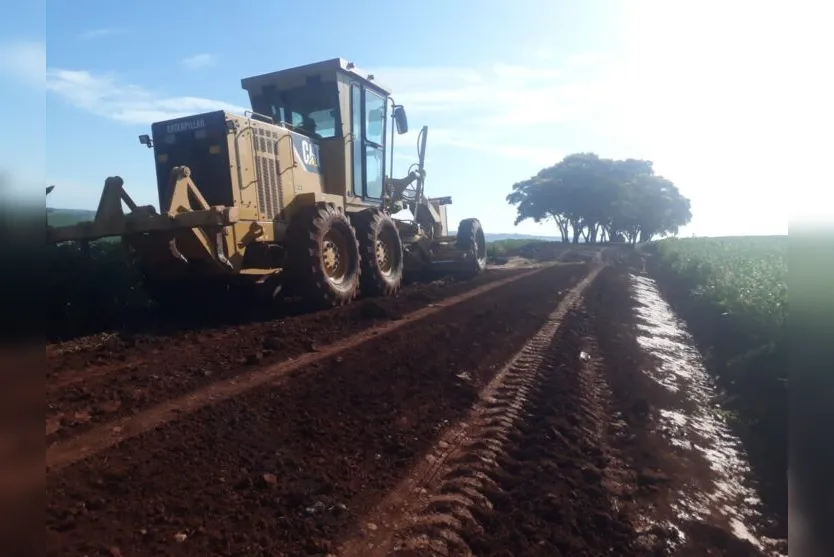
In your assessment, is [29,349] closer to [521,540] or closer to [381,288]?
[521,540]

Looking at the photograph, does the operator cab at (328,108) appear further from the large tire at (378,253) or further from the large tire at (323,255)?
the large tire at (323,255)

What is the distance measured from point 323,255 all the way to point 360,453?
5.01 metres

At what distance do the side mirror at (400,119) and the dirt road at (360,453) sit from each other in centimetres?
609

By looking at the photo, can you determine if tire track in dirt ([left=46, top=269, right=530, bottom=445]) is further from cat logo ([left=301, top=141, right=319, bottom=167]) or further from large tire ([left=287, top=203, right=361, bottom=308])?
cat logo ([left=301, top=141, right=319, bottom=167])

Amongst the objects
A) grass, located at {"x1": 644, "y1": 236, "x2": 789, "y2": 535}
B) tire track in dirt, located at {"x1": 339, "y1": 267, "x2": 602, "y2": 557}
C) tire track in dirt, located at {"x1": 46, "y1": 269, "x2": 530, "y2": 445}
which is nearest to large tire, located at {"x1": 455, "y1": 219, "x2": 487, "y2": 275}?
grass, located at {"x1": 644, "y1": 236, "x2": 789, "y2": 535}

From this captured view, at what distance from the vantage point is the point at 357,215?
32.9ft

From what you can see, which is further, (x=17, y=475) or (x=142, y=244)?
(x=142, y=244)

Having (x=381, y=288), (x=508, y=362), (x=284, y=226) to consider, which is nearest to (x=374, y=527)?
(x=508, y=362)

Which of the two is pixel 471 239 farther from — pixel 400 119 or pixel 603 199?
pixel 603 199

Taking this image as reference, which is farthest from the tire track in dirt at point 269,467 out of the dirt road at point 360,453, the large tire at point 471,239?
the large tire at point 471,239

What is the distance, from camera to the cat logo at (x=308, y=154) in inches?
368

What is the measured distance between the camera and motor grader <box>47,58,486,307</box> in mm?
6914

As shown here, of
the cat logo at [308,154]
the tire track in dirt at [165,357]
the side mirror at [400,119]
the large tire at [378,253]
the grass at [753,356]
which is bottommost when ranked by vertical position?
the grass at [753,356]

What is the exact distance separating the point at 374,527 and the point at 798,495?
2093 millimetres
